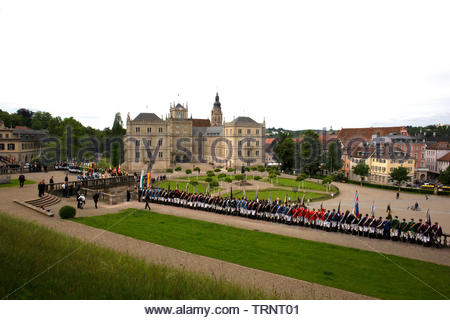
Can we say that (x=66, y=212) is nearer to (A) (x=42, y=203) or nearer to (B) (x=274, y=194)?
(A) (x=42, y=203)

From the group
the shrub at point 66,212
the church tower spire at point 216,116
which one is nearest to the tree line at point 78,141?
the church tower spire at point 216,116

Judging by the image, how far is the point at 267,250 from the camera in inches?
621

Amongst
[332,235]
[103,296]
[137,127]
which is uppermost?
[137,127]

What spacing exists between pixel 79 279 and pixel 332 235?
49.2 feet

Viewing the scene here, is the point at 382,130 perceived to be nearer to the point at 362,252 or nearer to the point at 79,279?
the point at 362,252

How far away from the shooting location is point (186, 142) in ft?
264

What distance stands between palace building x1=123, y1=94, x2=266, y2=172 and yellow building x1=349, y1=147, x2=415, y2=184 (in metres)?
22.7

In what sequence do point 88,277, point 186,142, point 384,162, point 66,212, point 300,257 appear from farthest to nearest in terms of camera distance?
1. point 186,142
2. point 384,162
3. point 66,212
4. point 300,257
5. point 88,277

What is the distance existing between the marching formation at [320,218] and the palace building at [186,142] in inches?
1416

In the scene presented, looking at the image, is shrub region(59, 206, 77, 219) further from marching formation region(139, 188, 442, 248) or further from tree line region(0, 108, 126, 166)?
tree line region(0, 108, 126, 166)

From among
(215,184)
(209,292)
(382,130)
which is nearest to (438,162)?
(382,130)

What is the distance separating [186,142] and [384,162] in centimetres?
4598

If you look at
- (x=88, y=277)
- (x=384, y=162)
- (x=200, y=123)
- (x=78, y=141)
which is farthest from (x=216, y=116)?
(x=88, y=277)

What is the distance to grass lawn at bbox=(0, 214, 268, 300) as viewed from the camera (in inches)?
338
